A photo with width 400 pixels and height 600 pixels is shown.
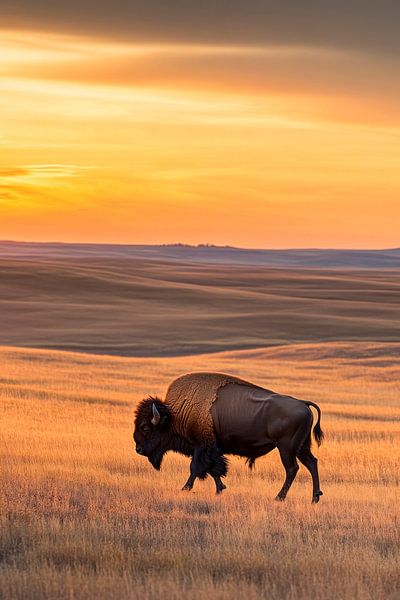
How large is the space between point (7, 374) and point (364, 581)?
28331mm

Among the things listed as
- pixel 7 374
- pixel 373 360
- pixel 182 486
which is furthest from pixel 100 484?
pixel 373 360

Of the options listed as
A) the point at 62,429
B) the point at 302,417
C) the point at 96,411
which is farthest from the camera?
the point at 96,411

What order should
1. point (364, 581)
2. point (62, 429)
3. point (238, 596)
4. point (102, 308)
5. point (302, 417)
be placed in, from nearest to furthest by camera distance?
point (238, 596), point (364, 581), point (302, 417), point (62, 429), point (102, 308)

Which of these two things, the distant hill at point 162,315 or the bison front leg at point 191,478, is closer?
the bison front leg at point 191,478

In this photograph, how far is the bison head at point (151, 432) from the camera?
41.9 ft

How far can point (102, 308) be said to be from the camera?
278 feet

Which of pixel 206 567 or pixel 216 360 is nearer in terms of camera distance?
pixel 206 567

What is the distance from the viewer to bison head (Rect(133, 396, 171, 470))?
1278 centimetres

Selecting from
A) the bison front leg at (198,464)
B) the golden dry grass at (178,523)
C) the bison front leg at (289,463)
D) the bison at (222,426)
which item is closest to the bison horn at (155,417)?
the bison at (222,426)

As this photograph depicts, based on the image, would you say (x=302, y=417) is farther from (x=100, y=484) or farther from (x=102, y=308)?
(x=102, y=308)

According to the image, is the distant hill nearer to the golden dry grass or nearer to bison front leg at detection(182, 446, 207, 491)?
the golden dry grass

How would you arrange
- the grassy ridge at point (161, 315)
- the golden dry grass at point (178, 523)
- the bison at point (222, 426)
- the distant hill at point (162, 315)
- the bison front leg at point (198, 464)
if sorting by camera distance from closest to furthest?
the golden dry grass at point (178, 523)
the bison at point (222, 426)
the bison front leg at point (198, 464)
the distant hill at point (162, 315)
the grassy ridge at point (161, 315)

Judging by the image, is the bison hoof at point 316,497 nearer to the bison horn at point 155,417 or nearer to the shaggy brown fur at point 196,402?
the shaggy brown fur at point 196,402

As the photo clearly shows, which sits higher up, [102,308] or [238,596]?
[102,308]
